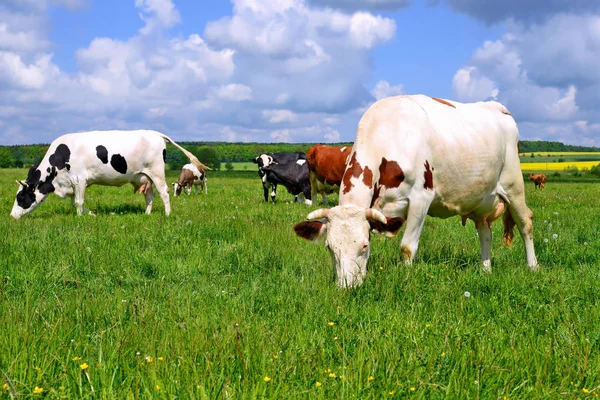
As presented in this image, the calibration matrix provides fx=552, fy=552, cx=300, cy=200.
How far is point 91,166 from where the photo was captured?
583 inches

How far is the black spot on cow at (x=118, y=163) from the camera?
48.6 ft

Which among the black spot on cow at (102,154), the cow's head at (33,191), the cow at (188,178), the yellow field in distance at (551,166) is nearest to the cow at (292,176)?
the black spot on cow at (102,154)

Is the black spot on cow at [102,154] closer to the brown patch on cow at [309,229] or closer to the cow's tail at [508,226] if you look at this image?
the brown patch on cow at [309,229]

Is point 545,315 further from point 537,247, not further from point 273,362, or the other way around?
point 537,247

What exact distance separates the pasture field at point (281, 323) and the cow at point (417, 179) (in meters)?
0.48

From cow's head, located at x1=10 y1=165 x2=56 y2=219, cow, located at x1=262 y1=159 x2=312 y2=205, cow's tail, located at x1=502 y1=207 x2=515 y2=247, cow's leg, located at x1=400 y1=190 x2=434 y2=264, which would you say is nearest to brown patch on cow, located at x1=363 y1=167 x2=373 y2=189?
cow's leg, located at x1=400 y1=190 x2=434 y2=264

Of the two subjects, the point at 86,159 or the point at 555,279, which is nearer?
the point at 555,279

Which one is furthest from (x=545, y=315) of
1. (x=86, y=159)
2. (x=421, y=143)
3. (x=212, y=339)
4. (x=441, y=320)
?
(x=86, y=159)

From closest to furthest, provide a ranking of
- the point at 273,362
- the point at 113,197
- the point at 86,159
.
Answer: the point at 273,362 → the point at 86,159 → the point at 113,197

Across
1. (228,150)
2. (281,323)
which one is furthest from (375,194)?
(228,150)

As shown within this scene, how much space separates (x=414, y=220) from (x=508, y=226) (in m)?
2.73

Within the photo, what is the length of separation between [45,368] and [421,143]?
4.89m

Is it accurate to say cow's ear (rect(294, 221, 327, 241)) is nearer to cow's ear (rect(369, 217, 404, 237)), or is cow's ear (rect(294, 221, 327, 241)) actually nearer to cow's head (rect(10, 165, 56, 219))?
cow's ear (rect(369, 217, 404, 237))

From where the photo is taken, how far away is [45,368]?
3.12 meters
